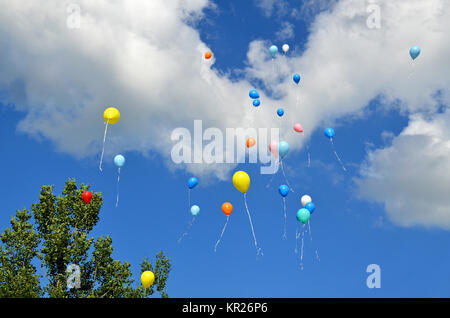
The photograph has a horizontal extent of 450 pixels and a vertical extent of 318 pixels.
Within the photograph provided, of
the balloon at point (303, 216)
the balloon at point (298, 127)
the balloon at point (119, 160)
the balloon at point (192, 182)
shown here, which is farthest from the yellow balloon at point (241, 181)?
the balloon at point (119, 160)

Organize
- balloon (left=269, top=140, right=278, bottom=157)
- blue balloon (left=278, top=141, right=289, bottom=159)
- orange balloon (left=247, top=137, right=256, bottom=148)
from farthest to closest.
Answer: orange balloon (left=247, top=137, right=256, bottom=148)
balloon (left=269, top=140, right=278, bottom=157)
blue balloon (left=278, top=141, right=289, bottom=159)

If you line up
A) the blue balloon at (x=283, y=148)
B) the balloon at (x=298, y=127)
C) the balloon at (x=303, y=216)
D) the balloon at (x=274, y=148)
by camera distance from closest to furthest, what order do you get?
the balloon at (x=303, y=216)
the blue balloon at (x=283, y=148)
the balloon at (x=274, y=148)
the balloon at (x=298, y=127)

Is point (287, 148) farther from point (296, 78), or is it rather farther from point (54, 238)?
point (54, 238)

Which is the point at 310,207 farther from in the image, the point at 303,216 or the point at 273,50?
the point at 273,50

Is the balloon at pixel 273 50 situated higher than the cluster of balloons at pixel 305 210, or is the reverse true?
the balloon at pixel 273 50

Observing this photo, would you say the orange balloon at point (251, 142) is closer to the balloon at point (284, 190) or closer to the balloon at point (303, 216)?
the balloon at point (284, 190)

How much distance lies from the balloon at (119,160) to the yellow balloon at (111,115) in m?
1.58

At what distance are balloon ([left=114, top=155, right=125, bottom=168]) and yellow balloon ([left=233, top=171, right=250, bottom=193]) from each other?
4.52m

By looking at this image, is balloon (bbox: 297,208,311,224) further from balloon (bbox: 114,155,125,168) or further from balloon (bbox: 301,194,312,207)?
balloon (bbox: 114,155,125,168)

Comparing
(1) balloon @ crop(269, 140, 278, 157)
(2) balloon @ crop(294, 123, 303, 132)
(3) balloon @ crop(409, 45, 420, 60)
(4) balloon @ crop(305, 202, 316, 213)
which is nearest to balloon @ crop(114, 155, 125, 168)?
(1) balloon @ crop(269, 140, 278, 157)

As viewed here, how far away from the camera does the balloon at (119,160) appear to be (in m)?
15.1

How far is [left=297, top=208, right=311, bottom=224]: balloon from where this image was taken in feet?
46.3

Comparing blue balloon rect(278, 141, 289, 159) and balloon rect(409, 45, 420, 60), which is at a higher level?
balloon rect(409, 45, 420, 60)
